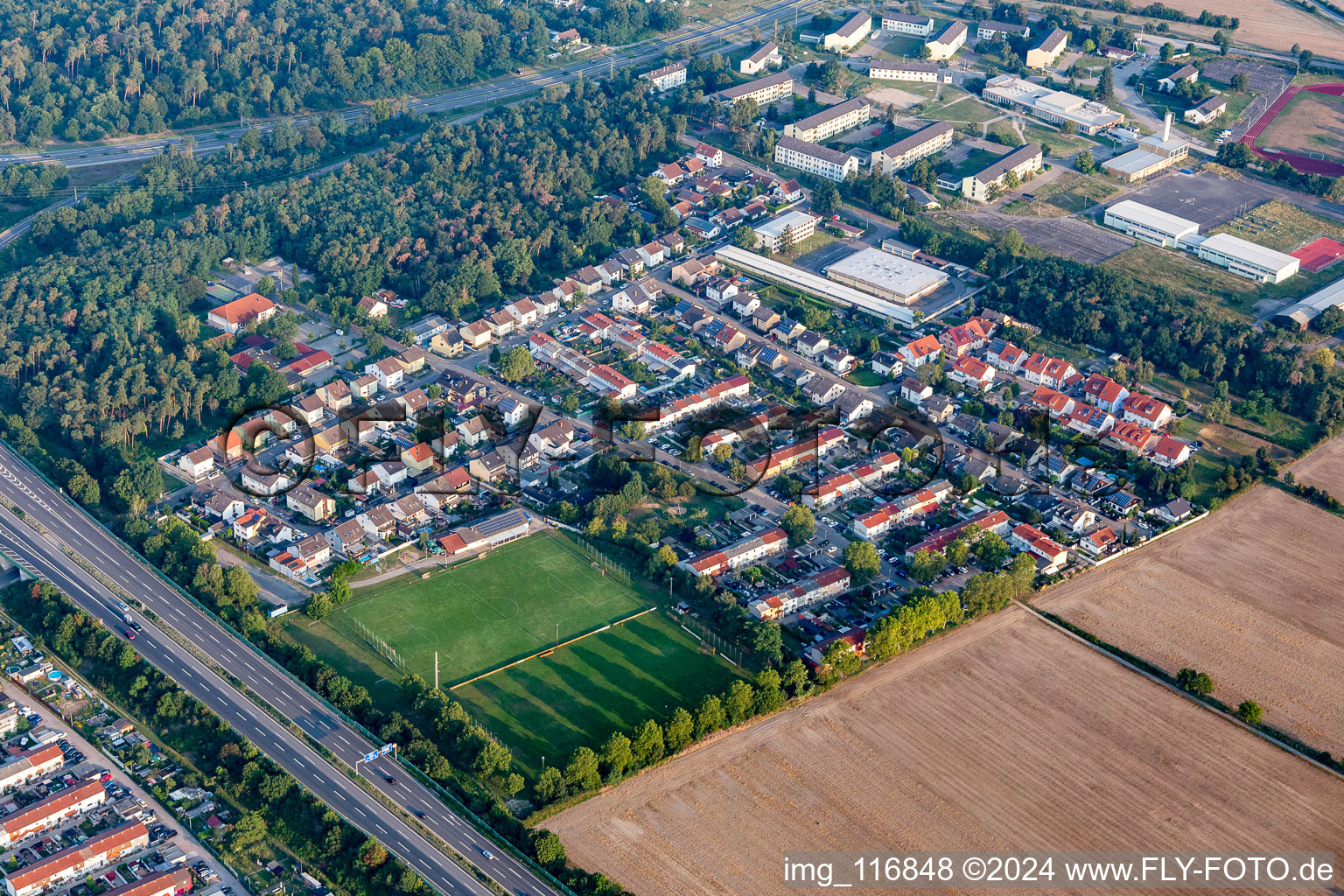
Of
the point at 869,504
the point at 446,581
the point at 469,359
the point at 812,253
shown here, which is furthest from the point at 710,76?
the point at 446,581

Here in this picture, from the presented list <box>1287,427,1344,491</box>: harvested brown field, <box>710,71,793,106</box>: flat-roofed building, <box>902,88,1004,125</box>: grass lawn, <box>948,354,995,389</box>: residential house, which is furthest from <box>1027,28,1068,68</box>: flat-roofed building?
<box>1287,427,1344,491</box>: harvested brown field

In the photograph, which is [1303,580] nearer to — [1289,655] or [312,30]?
[1289,655]

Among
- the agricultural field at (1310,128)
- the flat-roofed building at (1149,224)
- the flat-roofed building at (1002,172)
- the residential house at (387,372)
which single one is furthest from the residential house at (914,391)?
the agricultural field at (1310,128)

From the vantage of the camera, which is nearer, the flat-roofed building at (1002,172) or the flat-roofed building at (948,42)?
the flat-roofed building at (1002,172)

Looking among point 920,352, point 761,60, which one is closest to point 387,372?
point 920,352

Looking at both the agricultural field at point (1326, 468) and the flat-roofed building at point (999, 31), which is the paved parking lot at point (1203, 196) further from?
the flat-roofed building at point (999, 31)

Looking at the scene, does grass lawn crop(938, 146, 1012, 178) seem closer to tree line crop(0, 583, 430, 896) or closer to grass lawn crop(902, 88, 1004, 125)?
grass lawn crop(902, 88, 1004, 125)

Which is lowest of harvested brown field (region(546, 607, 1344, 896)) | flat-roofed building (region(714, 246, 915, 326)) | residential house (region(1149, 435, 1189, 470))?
harvested brown field (region(546, 607, 1344, 896))
